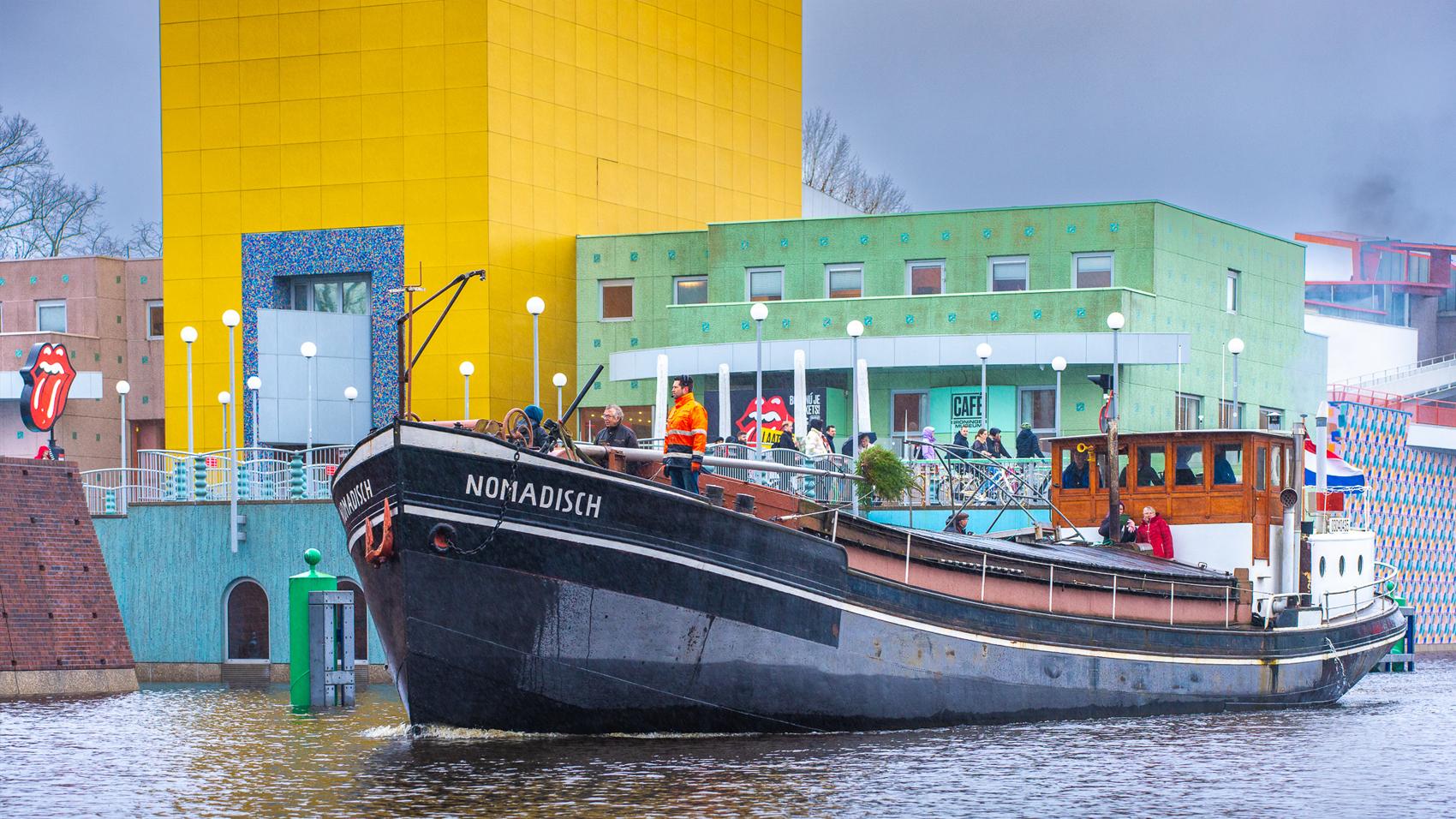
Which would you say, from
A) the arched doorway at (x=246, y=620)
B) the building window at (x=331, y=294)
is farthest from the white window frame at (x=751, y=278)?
the arched doorway at (x=246, y=620)

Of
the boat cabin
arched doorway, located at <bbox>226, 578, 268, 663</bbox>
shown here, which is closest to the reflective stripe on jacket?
the boat cabin

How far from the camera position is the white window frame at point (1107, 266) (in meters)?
47.8

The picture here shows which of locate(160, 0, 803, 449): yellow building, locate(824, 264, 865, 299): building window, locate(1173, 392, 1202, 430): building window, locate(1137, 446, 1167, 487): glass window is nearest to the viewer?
locate(1137, 446, 1167, 487): glass window

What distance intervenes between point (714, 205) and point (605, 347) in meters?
8.96

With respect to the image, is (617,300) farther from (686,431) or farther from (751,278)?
(686,431)

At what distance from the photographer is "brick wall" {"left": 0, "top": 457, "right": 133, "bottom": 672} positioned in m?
31.9

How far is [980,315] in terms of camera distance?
156ft

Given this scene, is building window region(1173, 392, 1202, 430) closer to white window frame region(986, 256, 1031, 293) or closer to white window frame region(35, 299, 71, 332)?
white window frame region(986, 256, 1031, 293)

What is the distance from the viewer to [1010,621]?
2341 centimetres

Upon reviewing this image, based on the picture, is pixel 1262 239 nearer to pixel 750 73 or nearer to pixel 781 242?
pixel 781 242

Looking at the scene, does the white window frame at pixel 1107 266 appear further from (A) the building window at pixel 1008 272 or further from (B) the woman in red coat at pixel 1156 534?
(B) the woman in red coat at pixel 1156 534

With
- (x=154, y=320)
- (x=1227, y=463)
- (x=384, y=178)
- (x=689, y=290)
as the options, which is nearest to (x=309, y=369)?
(x=384, y=178)

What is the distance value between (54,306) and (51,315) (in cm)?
30

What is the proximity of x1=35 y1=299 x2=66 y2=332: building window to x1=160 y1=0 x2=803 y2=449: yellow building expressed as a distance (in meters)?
4.88
